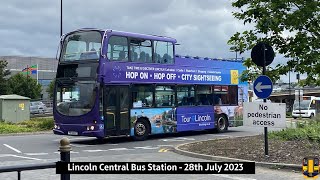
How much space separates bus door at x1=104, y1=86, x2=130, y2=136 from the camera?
1803 centimetres

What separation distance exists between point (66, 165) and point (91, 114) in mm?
13029

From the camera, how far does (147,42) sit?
1997cm

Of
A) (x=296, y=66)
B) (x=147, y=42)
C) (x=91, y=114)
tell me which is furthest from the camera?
(x=147, y=42)

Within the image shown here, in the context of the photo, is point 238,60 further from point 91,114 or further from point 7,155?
point 7,155

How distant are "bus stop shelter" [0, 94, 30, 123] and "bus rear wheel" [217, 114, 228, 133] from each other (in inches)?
512

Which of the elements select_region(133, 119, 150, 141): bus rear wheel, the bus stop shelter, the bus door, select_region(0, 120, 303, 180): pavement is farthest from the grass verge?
the bus door

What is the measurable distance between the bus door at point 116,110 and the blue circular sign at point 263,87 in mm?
7350

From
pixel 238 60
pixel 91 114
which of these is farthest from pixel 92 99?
pixel 238 60

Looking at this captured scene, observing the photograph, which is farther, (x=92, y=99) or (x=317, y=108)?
(x=317, y=108)

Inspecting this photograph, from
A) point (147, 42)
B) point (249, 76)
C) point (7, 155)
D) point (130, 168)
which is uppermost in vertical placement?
point (147, 42)

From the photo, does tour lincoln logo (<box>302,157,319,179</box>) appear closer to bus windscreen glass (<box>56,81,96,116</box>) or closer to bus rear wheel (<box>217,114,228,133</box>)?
bus windscreen glass (<box>56,81,96,116</box>)

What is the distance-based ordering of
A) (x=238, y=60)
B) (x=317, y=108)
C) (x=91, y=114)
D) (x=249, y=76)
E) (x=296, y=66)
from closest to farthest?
1. (x=296, y=66)
2. (x=249, y=76)
3. (x=91, y=114)
4. (x=238, y=60)
5. (x=317, y=108)

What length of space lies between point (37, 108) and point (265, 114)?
43.0 meters

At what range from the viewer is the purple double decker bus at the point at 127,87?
17.8 m
